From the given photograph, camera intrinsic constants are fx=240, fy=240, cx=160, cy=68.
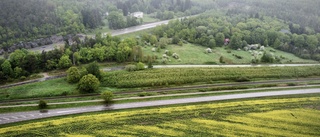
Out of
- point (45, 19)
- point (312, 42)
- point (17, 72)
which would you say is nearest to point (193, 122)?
point (17, 72)

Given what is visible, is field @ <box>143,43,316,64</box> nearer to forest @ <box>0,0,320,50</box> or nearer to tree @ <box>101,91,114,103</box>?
tree @ <box>101,91,114,103</box>

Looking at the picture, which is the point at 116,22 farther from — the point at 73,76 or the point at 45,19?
the point at 73,76

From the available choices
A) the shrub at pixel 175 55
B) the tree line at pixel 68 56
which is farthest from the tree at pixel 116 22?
the shrub at pixel 175 55

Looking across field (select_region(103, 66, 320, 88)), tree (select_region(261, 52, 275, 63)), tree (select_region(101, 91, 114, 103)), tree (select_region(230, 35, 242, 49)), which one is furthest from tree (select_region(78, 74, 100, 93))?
tree (select_region(230, 35, 242, 49))

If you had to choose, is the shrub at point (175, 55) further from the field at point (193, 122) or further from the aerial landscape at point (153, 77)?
the field at point (193, 122)

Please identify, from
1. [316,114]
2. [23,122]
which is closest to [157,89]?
[23,122]

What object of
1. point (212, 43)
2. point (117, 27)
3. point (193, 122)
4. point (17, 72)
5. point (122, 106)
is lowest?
point (193, 122)
